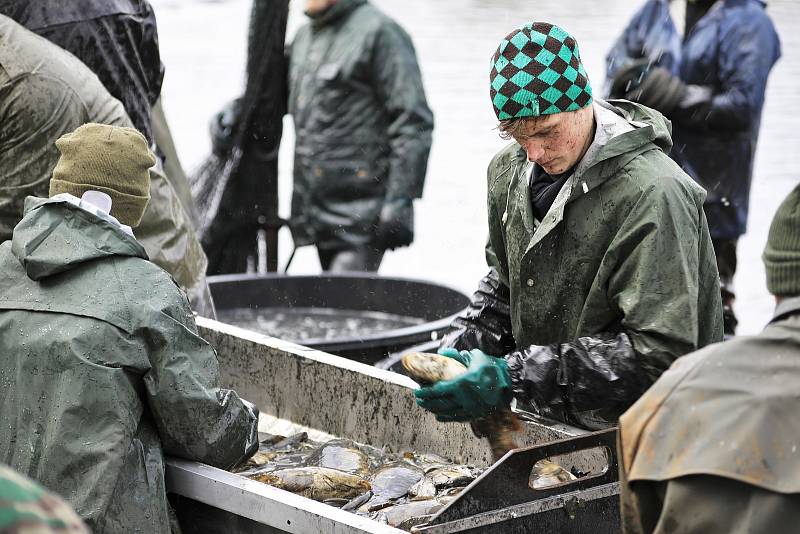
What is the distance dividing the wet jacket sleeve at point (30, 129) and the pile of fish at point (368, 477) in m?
1.26

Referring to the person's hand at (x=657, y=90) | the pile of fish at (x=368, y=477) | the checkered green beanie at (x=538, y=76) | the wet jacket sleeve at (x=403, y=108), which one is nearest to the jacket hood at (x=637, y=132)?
the checkered green beanie at (x=538, y=76)

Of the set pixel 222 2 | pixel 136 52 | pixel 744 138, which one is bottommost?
pixel 222 2

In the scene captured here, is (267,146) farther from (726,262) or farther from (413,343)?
(726,262)

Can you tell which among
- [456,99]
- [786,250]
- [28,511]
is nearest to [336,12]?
[786,250]

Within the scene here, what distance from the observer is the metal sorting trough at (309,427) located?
3.27m

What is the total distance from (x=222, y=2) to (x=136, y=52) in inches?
616

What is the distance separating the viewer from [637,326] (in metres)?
3.27

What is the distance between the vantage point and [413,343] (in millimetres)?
5336

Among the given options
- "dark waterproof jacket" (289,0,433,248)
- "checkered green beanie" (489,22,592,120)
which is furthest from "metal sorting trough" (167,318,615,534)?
"dark waterproof jacket" (289,0,433,248)

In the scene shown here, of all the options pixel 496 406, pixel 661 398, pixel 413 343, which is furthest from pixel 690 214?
pixel 413 343

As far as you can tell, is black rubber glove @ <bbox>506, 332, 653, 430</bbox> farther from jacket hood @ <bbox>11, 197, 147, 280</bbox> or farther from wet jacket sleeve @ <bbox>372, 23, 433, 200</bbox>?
wet jacket sleeve @ <bbox>372, 23, 433, 200</bbox>

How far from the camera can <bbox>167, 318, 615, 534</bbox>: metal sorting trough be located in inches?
129

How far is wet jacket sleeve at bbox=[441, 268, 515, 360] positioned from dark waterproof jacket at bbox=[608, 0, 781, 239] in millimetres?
2826

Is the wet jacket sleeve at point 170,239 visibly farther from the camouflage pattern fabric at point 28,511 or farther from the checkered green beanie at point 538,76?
the camouflage pattern fabric at point 28,511
